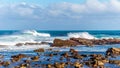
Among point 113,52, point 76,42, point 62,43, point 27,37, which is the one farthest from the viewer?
point 27,37

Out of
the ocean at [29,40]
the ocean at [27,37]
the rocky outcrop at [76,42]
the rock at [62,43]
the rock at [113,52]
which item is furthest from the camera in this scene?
the rocky outcrop at [76,42]

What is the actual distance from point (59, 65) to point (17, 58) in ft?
30.0

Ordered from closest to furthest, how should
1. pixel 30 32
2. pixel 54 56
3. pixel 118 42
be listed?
pixel 54 56
pixel 118 42
pixel 30 32

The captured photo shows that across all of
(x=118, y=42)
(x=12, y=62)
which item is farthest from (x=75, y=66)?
(x=118, y=42)

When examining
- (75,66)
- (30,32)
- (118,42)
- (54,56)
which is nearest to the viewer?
(75,66)

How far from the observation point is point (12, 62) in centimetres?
4009

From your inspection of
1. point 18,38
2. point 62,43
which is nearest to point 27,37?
point 18,38

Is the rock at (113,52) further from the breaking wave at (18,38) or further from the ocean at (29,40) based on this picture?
the breaking wave at (18,38)

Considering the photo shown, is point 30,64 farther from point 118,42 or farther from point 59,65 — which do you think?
point 118,42

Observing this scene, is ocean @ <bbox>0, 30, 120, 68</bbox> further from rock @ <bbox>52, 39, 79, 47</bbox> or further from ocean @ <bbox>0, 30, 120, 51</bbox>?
rock @ <bbox>52, 39, 79, 47</bbox>

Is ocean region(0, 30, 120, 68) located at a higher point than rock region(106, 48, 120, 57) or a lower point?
lower

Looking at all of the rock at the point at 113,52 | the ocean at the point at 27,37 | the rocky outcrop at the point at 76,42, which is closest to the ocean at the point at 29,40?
the ocean at the point at 27,37

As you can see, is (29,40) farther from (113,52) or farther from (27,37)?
(113,52)

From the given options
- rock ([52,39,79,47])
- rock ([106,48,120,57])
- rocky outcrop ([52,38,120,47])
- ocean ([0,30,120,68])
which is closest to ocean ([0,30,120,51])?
ocean ([0,30,120,68])
